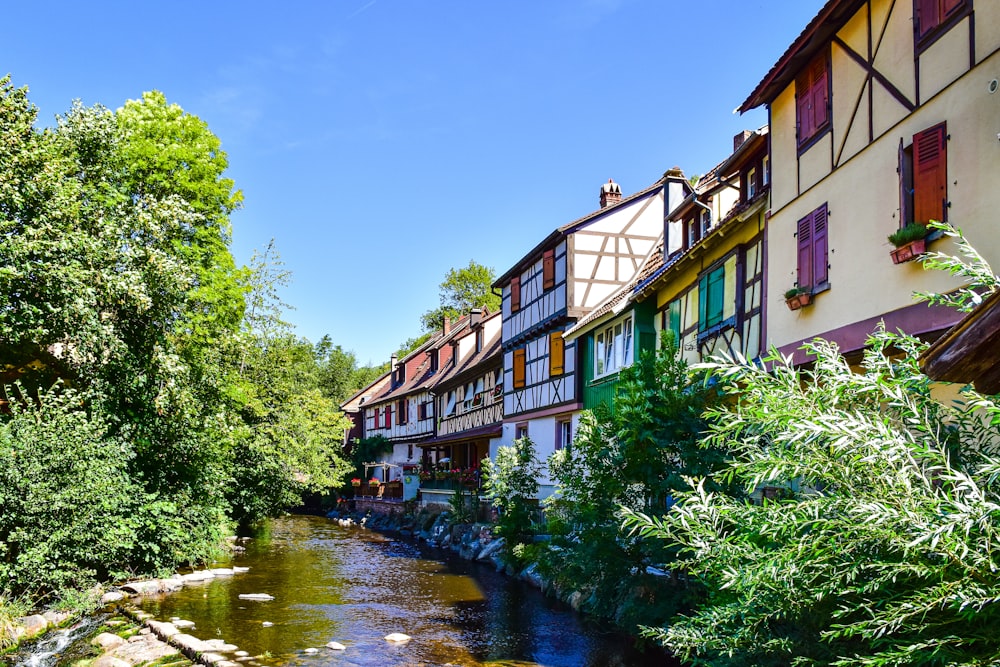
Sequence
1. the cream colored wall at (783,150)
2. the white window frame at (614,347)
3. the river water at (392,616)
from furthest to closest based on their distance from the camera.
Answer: the white window frame at (614,347) < the river water at (392,616) < the cream colored wall at (783,150)

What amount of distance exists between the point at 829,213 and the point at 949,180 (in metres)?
2.23

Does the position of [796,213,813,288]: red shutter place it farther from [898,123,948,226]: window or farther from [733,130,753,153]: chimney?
[733,130,753,153]: chimney

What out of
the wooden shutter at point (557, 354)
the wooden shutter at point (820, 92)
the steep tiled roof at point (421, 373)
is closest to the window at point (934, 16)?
the wooden shutter at point (820, 92)

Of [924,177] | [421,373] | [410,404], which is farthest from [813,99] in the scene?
[421,373]

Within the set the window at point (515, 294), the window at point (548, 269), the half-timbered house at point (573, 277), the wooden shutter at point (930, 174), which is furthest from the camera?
the window at point (515, 294)

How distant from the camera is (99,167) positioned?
16.7 meters

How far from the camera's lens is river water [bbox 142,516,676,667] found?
11.4 m

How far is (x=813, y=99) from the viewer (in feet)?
34.8

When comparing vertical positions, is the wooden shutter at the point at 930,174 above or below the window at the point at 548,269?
below

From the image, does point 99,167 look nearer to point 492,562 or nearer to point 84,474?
point 84,474

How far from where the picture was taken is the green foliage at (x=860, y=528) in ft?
13.4

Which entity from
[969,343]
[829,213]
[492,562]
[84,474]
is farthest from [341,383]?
[969,343]

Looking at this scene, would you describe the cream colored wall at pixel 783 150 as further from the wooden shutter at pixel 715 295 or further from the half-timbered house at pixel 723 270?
the wooden shutter at pixel 715 295

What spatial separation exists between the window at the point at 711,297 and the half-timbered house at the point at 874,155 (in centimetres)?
177
